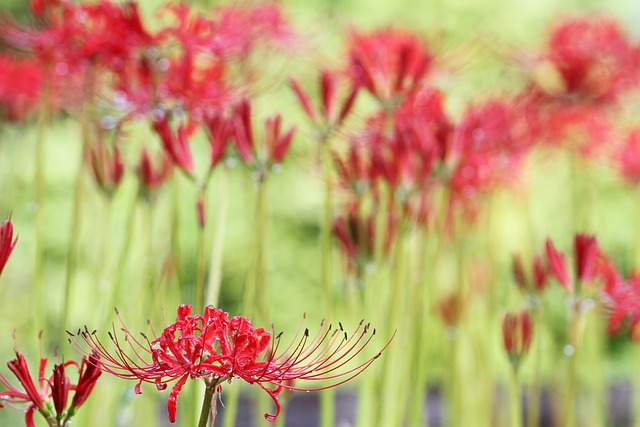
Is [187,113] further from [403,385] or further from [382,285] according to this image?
[403,385]

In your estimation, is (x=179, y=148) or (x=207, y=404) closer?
(x=207, y=404)

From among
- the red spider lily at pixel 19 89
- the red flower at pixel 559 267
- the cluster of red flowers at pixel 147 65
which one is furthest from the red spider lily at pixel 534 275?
the red spider lily at pixel 19 89

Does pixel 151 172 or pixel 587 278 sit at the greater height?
pixel 151 172

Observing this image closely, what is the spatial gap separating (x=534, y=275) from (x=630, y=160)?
706mm

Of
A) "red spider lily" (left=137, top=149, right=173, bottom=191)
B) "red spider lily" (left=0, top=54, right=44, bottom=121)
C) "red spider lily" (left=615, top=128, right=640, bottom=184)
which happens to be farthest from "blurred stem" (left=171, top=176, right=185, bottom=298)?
"red spider lily" (left=615, top=128, right=640, bottom=184)

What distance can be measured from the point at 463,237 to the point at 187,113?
0.55m

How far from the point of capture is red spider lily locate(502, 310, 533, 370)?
1.13 metres

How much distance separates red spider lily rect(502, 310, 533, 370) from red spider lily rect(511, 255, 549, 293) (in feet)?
0.27

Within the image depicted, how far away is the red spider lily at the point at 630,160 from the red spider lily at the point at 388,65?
2.16 feet

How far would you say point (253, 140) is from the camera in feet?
3.46

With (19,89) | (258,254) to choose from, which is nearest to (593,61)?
(258,254)

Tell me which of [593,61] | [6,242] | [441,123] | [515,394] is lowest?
[515,394]

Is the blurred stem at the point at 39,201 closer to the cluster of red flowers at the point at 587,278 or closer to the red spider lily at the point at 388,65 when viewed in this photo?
the red spider lily at the point at 388,65

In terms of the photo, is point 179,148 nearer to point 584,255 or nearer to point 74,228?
point 74,228
